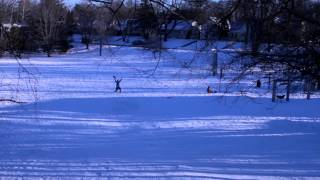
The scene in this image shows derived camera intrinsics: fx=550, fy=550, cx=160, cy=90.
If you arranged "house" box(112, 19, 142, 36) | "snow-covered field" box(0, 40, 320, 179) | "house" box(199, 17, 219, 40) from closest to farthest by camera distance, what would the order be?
"house" box(112, 19, 142, 36)
"house" box(199, 17, 219, 40)
"snow-covered field" box(0, 40, 320, 179)

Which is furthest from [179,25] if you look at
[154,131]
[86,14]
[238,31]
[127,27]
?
[154,131]

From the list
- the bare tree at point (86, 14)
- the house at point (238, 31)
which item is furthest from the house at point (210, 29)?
the bare tree at point (86, 14)

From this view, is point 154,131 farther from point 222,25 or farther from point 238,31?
point 222,25

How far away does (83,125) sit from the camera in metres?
21.7

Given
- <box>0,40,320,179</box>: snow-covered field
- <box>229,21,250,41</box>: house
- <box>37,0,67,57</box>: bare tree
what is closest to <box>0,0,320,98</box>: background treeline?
<box>229,21,250,41</box>: house

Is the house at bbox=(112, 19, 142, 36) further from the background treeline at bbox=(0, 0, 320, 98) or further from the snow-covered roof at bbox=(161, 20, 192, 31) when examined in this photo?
the snow-covered roof at bbox=(161, 20, 192, 31)

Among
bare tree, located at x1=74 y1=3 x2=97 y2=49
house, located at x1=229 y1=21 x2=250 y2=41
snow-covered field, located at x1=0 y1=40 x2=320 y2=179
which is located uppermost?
bare tree, located at x1=74 y1=3 x2=97 y2=49

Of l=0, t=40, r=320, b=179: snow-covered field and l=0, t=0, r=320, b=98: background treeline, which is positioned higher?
l=0, t=0, r=320, b=98: background treeline

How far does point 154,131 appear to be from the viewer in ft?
67.6

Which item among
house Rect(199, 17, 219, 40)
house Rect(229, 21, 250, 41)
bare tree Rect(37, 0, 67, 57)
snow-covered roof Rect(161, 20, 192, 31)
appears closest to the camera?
snow-covered roof Rect(161, 20, 192, 31)

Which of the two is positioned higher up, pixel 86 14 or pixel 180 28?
pixel 86 14

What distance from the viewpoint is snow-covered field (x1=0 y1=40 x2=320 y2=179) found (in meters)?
13.0

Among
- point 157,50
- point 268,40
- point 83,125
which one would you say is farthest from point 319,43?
point 83,125

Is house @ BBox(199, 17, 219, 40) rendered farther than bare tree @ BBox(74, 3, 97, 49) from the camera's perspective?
Yes
